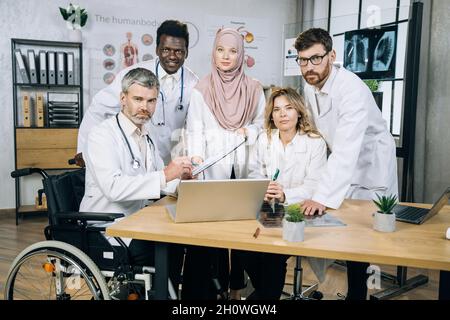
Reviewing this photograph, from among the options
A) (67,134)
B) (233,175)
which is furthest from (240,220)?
(67,134)

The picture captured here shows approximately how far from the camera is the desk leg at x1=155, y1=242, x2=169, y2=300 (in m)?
1.60

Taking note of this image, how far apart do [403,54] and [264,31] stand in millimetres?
883

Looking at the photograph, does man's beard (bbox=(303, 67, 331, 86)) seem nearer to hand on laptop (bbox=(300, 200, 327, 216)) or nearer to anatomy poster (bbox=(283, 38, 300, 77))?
anatomy poster (bbox=(283, 38, 300, 77))

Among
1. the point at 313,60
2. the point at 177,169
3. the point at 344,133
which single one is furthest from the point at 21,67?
the point at 344,133

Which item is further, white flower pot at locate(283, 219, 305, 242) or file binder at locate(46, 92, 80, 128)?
file binder at locate(46, 92, 80, 128)

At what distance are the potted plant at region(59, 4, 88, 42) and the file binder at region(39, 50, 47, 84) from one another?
318 mm

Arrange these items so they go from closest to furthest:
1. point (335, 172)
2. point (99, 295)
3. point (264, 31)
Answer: point (99, 295), point (335, 172), point (264, 31)

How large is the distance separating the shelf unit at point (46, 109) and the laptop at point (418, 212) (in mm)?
3316

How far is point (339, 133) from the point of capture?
6.91 ft

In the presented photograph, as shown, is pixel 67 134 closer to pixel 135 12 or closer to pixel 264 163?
pixel 135 12

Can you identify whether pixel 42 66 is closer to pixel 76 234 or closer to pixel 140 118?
pixel 140 118

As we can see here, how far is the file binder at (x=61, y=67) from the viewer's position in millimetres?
4266

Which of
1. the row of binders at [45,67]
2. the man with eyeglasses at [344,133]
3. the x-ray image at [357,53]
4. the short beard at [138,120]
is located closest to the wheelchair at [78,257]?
the short beard at [138,120]

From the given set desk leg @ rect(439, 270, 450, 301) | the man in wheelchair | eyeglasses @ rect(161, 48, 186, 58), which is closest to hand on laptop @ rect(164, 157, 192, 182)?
the man in wheelchair
